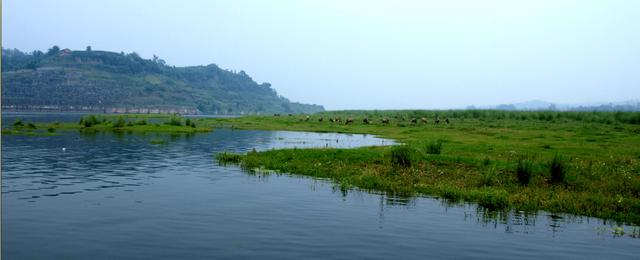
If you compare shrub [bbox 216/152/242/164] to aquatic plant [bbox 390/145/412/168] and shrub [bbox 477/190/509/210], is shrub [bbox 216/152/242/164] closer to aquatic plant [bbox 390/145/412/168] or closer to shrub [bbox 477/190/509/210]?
aquatic plant [bbox 390/145/412/168]

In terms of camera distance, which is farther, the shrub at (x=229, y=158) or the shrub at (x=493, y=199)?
the shrub at (x=229, y=158)

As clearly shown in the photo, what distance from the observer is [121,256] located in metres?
14.7

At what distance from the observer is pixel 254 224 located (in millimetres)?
→ 19016

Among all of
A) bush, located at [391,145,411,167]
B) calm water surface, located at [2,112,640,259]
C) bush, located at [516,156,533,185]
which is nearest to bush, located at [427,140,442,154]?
bush, located at [391,145,411,167]

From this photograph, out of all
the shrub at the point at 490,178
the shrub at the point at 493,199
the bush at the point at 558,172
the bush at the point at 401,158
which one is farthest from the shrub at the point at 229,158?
the bush at the point at 558,172

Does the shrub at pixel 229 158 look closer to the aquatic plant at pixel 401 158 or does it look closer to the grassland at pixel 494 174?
the grassland at pixel 494 174

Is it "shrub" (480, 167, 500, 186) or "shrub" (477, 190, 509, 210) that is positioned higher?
"shrub" (480, 167, 500, 186)

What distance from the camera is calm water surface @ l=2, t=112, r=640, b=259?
1579 cm

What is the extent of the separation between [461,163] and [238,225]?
1665 cm

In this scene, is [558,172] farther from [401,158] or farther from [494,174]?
[401,158]

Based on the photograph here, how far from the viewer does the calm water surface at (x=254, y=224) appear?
1579 centimetres

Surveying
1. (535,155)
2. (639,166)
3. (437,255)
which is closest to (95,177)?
(437,255)

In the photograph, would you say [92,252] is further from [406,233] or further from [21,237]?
[406,233]

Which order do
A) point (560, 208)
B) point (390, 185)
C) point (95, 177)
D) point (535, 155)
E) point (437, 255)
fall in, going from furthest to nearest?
point (535, 155), point (95, 177), point (390, 185), point (560, 208), point (437, 255)
